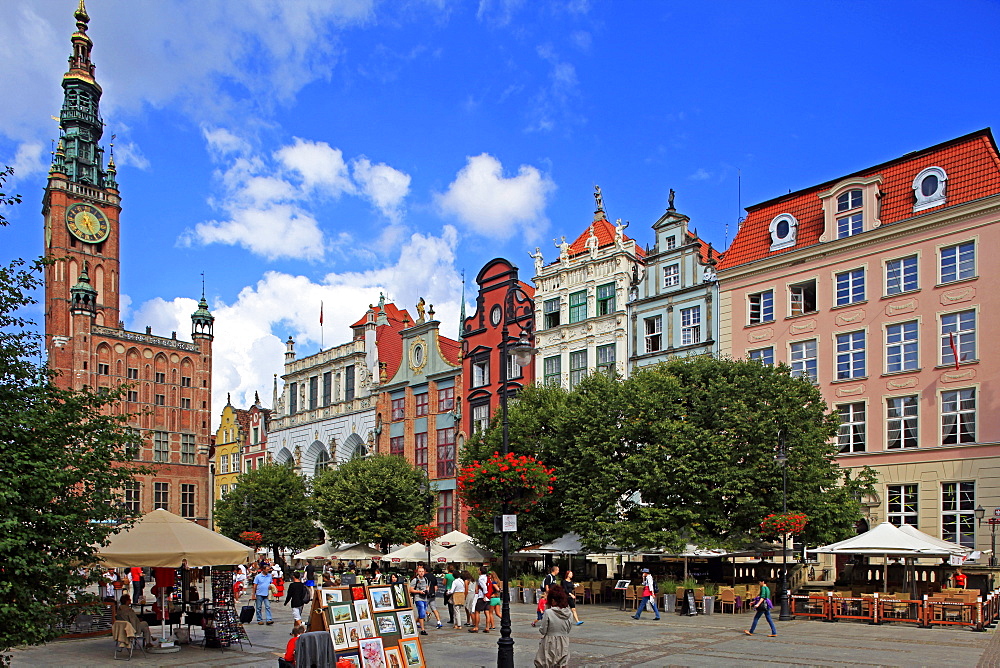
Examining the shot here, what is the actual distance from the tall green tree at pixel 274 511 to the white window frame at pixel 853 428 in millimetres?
33671

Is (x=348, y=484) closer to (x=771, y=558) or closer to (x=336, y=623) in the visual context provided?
(x=771, y=558)

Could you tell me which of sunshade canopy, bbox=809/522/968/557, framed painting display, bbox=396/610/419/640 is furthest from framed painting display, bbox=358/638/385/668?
sunshade canopy, bbox=809/522/968/557

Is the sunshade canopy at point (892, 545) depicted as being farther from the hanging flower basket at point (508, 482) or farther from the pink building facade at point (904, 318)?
the hanging flower basket at point (508, 482)

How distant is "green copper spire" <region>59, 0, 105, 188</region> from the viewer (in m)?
86.5

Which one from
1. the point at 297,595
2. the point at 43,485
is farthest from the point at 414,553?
the point at 43,485

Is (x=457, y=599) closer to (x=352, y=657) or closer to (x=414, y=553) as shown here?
(x=352, y=657)

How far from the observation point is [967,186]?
1361 inches

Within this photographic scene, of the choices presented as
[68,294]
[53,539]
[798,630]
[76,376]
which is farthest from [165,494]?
[53,539]

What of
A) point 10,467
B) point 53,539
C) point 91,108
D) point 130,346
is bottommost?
point 53,539

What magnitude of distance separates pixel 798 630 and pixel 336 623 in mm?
14899

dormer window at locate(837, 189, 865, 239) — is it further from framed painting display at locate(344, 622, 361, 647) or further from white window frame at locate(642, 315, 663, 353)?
framed painting display at locate(344, 622, 361, 647)

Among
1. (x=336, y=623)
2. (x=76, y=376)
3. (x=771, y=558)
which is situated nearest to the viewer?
(x=336, y=623)

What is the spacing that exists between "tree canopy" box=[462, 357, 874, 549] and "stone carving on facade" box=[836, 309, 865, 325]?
4490 millimetres

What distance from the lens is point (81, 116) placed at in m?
87.9
